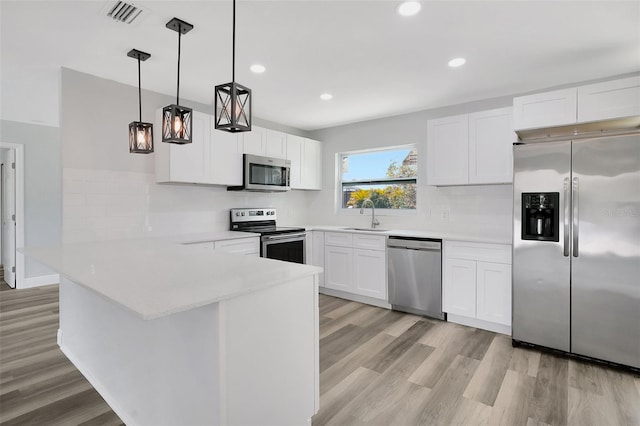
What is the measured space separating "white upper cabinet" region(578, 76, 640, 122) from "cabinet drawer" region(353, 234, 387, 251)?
2133mm

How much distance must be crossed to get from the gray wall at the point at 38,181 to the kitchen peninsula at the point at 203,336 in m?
3.41

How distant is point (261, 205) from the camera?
469cm

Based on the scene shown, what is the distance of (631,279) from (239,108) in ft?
9.65

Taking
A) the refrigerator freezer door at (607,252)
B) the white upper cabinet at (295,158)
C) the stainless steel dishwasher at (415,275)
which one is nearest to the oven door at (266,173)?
the white upper cabinet at (295,158)

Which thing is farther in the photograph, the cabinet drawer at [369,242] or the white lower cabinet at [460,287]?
the cabinet drawer at [369,242]

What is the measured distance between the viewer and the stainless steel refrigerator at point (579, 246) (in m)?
2.42

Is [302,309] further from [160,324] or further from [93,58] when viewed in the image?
[93,58]

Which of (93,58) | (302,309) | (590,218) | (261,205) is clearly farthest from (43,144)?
(590,218)

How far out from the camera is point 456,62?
9.24 feet

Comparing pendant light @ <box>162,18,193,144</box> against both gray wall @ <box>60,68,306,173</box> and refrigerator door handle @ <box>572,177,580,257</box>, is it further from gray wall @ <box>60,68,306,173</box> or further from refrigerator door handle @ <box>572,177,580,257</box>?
refrigerator door handle @ <box>572,177,580,257</box>

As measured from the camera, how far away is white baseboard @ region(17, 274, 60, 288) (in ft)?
15.0

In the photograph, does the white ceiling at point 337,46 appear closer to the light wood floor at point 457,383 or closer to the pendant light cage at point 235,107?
the pendant light cage at point 235,107

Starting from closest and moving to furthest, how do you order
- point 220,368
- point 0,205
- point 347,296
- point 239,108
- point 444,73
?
point 220,368
point 239,108
point 444,73
point 347,296
point 0,205

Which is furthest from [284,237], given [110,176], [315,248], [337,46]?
[337,46]
